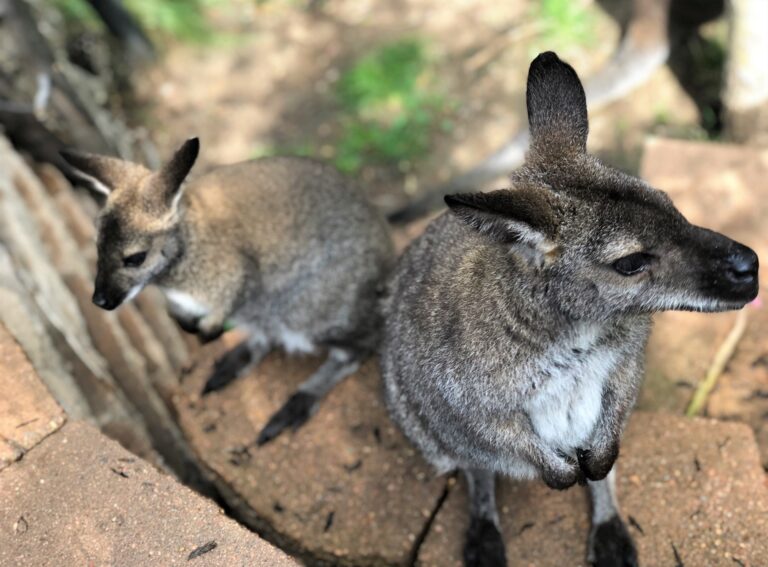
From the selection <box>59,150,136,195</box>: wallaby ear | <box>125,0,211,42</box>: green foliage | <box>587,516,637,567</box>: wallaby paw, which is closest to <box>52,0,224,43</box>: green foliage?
<box>125,0,211,42</box>: green foliage

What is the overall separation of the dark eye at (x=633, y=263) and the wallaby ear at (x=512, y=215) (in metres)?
0.23

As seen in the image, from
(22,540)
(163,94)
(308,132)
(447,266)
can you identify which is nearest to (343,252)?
(447,266)

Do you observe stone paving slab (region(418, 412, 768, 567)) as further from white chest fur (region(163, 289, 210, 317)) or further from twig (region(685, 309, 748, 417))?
white chest fur (region(163, 289, 210, 317))

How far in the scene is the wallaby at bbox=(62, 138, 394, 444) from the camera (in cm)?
383

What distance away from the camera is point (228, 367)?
437cm

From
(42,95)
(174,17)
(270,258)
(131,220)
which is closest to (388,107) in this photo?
(174,17)

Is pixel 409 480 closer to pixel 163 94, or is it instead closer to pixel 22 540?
pixel 22 540

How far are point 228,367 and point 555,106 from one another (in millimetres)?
2549

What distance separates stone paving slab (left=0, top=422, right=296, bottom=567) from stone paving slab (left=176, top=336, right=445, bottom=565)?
90 cm

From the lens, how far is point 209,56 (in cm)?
804

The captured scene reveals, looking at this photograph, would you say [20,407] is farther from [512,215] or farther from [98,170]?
[512,215]

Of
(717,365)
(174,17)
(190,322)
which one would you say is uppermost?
(174,17)

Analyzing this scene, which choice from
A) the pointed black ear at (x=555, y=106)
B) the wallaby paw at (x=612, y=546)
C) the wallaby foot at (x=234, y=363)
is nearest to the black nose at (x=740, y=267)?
the pointed black ear at (x=555, y=106)

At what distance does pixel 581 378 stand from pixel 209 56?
6.57m
